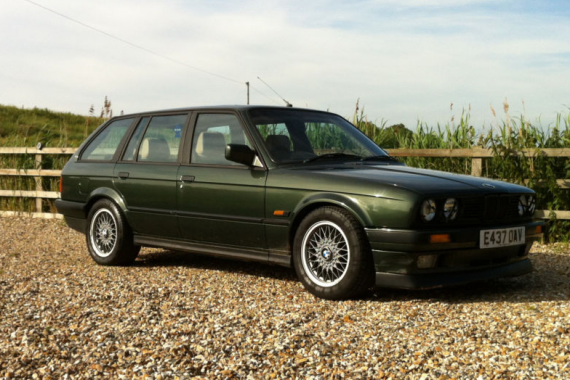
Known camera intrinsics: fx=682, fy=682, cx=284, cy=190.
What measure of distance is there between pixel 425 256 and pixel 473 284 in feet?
3.88

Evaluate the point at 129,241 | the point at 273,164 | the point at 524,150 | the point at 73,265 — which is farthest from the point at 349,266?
the point at 524,150

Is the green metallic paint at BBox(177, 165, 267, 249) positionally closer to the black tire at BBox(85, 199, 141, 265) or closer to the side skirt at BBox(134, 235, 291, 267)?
the side skirt at BBox(134, 235, 291, 267)

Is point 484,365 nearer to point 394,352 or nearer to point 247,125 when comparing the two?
point 394,352

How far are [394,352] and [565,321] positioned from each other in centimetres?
129

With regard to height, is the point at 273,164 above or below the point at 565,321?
above

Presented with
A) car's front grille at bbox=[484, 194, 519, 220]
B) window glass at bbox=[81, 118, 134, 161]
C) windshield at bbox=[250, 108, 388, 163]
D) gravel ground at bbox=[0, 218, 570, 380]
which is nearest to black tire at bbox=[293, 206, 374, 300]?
gravel ground at bbox=[0, 218, 570, 380]

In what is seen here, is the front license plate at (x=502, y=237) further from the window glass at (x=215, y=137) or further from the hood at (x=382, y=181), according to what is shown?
the window glass at (x=215, y=137)

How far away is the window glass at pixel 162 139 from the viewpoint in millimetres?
6641

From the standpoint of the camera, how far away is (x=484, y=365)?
3.60 metres

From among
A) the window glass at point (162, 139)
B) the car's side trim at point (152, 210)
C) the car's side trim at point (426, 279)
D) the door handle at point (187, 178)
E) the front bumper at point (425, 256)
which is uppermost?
the window glass at point (162, 139)

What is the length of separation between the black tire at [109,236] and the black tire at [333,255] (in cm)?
233

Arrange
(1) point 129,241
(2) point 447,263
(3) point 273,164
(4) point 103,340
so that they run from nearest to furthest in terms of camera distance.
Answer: (4) point 103,340 < (2) point 447,263 < (3) point 273,164 < (1) point 129,241

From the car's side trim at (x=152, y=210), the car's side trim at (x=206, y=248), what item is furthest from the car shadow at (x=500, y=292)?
the car's side trim at (x=152, y=210)

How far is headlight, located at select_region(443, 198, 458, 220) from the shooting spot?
16.3 feet
